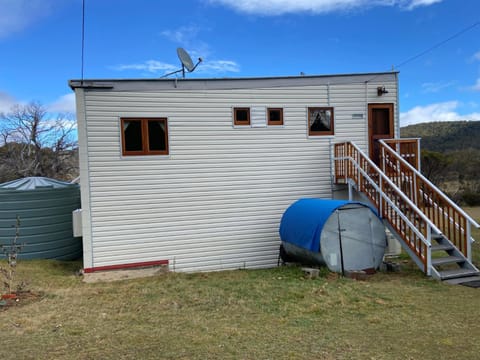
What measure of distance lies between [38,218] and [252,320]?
303 inches

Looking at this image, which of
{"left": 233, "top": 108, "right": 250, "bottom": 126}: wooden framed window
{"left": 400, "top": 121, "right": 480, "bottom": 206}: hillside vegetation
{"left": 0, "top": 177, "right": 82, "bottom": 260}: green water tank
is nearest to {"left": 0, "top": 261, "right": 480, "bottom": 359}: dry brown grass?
{"left": 0, "top": 177, "right": 82, "bottom": 260}: green water tank

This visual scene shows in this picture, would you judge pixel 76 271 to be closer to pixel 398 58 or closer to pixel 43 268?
pixel 43 268

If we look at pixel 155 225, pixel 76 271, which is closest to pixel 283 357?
pixel 155 225

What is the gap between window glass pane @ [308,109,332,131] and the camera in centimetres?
988

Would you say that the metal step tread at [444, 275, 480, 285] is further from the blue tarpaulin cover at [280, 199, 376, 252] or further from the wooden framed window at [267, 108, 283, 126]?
the wooden framed window at [267, 108, 283, 126]

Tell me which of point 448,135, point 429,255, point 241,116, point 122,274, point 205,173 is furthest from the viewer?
point 448,135

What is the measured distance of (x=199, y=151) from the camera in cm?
912

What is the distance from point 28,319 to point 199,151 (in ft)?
17.2

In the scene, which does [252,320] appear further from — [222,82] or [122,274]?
[222,82]

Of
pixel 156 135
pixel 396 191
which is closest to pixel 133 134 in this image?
pixel 156 135

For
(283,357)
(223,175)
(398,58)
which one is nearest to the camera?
(283,357)

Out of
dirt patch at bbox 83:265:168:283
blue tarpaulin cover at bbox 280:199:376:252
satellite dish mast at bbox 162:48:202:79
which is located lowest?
dirt patch at bbox 83:265:168:283

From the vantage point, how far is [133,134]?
8.73 m

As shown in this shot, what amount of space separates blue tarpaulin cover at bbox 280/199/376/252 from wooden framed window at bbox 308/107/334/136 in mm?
2266
